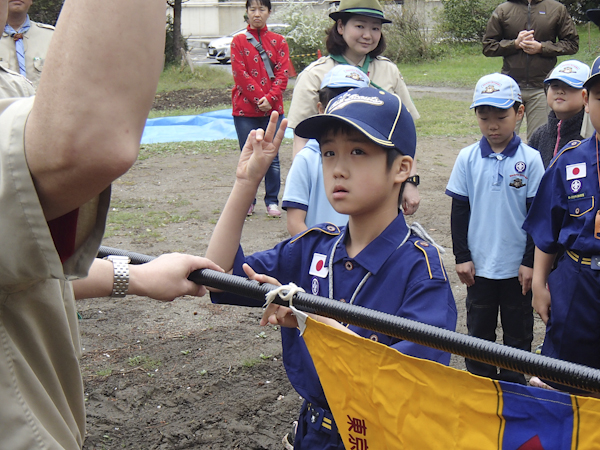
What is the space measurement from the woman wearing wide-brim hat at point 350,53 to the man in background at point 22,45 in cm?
203

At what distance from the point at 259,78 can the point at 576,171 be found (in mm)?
5541

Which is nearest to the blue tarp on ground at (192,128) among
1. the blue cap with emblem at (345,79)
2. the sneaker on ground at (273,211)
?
the sneaker on ground at (273,211)

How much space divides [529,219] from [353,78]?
1.33 metres

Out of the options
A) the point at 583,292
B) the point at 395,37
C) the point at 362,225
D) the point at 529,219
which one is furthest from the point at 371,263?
the point at 395,37

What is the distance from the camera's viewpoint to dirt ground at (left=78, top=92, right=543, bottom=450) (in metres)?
3.34

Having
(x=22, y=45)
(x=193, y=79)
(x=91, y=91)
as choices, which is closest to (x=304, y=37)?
(x=193, y=79)

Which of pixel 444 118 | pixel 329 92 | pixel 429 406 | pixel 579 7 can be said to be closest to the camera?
pixel 429 406

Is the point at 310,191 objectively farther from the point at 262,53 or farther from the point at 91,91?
the point at 262,53

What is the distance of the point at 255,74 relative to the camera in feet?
25.8

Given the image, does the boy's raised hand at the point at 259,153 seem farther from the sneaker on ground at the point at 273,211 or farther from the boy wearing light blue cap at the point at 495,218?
the sneaker on ground at the point at 273,211

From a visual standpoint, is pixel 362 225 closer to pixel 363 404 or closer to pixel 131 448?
pixel 363 404

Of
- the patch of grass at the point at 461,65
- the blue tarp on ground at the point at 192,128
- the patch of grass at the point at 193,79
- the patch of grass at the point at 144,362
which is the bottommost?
the patch of grass at the point at 144,362

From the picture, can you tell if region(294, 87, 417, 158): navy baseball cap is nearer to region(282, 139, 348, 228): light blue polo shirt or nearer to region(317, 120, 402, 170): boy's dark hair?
region(317, 120, 402, 170): boy's dark hair

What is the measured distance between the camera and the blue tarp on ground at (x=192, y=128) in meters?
12.0
